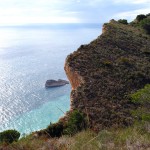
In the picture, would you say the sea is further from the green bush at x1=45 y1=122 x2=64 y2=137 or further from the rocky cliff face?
the green bush at x1=45 y1=122 x2=64 y2=137

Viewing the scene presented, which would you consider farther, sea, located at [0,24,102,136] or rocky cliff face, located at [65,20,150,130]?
sea, located at [0,24,102,136]

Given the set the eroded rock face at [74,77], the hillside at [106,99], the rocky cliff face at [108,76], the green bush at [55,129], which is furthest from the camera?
the eroded rock face at [74,77]

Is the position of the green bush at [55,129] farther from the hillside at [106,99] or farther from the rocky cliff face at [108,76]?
the rocky cliff face at [108,76]

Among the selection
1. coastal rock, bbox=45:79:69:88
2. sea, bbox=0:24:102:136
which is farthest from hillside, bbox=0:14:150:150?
coastal rock, bbox=45:79:69:88

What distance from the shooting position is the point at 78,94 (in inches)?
931

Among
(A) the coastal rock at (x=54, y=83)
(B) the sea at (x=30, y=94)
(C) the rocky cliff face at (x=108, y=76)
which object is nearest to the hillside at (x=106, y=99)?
(C) the rocky cliff face at (x=108, y=76)

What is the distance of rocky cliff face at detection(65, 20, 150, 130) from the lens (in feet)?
65.6

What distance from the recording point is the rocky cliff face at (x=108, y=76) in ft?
65.6

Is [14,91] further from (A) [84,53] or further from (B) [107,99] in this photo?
(B) [107,99]

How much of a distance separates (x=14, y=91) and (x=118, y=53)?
4722 centimetres

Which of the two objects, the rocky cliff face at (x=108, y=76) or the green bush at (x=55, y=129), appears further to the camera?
the rocky cliff face at (x=108, y=76)

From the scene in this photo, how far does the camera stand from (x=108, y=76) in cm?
2766

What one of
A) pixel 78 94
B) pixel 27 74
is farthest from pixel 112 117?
pixel 27 74

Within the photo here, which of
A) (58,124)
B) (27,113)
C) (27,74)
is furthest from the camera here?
(27,74)
